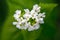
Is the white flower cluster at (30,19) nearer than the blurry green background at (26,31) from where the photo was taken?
Yes

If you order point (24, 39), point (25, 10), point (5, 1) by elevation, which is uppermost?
point (5, 1)

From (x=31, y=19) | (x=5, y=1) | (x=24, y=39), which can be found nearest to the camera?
(x=31, y=19)

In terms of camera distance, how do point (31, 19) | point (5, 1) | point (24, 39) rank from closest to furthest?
1. point (31, 19)
2. point (24, 39)
3. point (5, 1)

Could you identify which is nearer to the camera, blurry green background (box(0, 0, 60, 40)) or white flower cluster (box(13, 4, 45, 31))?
white flower cluster (box(13, 4, 45, 31))

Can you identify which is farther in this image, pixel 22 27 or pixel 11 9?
pixel 11 9

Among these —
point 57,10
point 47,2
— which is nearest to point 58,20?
point 57,10

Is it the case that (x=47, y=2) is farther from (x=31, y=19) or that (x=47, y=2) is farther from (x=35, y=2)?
(x=31, y=19)

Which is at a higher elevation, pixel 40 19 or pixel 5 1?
pixel 5 1
